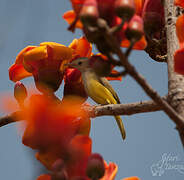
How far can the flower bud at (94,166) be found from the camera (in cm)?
85

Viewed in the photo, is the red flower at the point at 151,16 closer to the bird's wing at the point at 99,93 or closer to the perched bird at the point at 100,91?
the perched bird at the point at 100,91

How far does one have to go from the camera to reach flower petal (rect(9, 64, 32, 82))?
152 centimetres

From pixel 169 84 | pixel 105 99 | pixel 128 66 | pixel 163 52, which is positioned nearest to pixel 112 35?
pixel 128 66

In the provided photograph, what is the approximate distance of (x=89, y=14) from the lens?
0.77 m

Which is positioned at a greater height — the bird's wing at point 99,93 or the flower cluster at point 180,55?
the flower cluster at point 180,55

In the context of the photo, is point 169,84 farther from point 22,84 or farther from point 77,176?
point 22,84

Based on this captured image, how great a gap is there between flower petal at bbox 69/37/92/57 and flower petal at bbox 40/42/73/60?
0.08 metres

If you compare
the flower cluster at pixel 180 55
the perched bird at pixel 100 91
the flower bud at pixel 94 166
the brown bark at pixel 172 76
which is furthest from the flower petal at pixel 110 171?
the perched bird at pixel 100 91

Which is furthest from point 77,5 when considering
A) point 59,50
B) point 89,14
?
point 59,50

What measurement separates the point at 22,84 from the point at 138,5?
1.99 ft

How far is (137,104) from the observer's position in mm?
1177

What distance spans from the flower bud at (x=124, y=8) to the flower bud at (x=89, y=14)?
5 centimetres

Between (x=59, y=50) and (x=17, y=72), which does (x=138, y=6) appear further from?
(x=17, y=72)

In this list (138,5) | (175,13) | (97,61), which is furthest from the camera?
(175,13)
